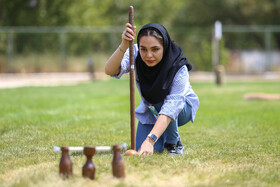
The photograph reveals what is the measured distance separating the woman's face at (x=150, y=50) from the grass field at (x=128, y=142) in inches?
37.4

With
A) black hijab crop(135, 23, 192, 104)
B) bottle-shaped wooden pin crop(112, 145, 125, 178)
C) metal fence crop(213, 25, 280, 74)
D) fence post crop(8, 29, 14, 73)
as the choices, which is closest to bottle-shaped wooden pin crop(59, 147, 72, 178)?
bottle-shaped wooden pin crop(112, 145, 125, 178)

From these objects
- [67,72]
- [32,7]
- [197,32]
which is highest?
[32,7]

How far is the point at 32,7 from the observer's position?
2964 centimetres

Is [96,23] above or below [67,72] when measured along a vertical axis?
above

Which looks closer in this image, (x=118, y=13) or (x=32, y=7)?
(x=32, y=7)

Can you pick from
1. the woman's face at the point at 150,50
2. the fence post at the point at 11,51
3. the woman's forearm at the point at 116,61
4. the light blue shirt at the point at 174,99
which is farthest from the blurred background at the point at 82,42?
the woman's face at the point at 150,50

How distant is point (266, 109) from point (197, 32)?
1768cm

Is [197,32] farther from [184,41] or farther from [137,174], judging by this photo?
[137,174]

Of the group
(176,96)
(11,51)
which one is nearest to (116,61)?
(176,96)

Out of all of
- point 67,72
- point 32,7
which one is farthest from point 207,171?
point 32,7

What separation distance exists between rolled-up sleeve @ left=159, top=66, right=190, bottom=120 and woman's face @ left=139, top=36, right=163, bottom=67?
0.99ft

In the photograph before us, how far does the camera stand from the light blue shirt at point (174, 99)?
4.62 metres

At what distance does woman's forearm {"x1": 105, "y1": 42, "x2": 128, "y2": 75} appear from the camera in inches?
187

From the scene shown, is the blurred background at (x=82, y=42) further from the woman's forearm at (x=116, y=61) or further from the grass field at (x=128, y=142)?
the woman's forearm at (x=116, y=61)
